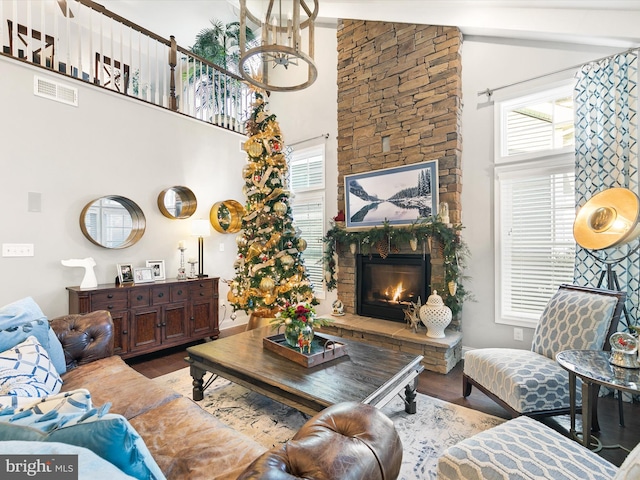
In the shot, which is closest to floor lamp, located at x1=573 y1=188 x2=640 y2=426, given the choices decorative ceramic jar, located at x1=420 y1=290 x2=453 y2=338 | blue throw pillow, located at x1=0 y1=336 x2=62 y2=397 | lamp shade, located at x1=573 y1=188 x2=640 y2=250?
lamp shade, located at x1=573 y1=188 x2=640 y2=250

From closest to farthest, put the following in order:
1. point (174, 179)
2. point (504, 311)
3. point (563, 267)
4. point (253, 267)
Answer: point (563, 267) → point (504, 311) → point (253, 267) → point (174, 179)

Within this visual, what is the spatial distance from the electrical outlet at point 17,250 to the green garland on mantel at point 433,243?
358 cm

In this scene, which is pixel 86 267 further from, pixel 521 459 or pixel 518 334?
pixel 518 334

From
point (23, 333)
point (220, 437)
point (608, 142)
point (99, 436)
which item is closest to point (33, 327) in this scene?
point (23, 333)

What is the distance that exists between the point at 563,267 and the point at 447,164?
1.59 meters

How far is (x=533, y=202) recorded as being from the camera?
10.7ft

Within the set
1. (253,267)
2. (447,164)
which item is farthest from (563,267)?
(253,267)

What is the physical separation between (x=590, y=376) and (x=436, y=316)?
1.68m

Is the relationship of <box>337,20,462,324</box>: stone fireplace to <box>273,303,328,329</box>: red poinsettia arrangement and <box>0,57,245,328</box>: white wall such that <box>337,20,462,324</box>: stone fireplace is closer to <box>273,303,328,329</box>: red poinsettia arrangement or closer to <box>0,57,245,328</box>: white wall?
<box>273,303,328,329</box>: red poinsettia arrangement

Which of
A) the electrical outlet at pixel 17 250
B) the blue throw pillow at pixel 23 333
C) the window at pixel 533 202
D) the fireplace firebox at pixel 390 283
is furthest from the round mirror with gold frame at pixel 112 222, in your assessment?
the window at pixel 533 202

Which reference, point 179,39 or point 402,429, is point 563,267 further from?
point 179,39

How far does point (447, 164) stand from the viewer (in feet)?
12.0

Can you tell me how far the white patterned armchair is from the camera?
6.69 ft

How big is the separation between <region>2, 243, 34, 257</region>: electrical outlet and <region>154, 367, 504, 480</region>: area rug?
2.23 metres
